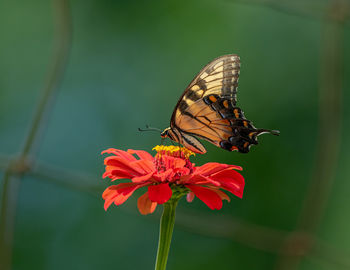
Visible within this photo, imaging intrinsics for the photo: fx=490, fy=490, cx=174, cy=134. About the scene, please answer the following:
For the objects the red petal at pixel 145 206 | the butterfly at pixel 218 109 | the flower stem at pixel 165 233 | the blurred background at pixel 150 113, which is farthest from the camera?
the blurred background at pixel 150 113

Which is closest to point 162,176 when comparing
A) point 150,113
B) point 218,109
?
point 218,109

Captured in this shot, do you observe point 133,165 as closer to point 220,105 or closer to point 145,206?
point 145,206

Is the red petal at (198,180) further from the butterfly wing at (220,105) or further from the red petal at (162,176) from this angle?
the butterfly wing at (220,105)

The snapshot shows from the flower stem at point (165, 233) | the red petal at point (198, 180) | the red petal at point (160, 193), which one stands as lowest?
the flower stem at point (165, 233)

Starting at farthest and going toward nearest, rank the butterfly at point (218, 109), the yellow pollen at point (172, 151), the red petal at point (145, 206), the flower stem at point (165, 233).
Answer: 1. the butterfly at point (218, 109)
2. the yellow pollen at point (172, 151)
3. the red petal at point (145, 206)
4. the flower stem at point (165, 233)

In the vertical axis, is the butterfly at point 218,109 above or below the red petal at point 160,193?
above

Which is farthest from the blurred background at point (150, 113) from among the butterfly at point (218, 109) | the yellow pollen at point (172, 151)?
the yellow pollen at point (172, 151)

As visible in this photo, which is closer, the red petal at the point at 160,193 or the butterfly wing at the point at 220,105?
the red petal at the point at 160,193
